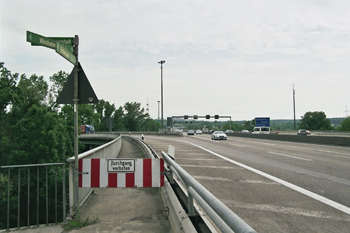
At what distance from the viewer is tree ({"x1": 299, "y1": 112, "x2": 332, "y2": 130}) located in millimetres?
124812

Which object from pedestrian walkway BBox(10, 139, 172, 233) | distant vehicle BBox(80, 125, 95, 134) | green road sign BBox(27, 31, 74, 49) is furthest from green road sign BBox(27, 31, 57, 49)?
distant vehicle BBox(80, 125, 95, 134)

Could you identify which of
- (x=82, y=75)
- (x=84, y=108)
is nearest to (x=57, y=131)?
(x=84, y=108)

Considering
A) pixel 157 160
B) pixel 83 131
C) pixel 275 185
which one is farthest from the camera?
pixel 83 131

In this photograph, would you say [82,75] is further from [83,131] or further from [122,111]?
[122,111]

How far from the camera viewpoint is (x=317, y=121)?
126 meters

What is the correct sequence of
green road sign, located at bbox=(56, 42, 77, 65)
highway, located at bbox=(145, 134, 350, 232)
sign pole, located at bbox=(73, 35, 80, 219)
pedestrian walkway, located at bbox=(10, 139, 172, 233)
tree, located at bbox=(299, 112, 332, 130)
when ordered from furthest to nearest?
tree, located at bbox=(299, 112, 332, 130)
sign pole, located at bbox=(73, 35, 80, 219)
highway, located at bbox=(145, 134, 350, 232)
green road sign, located at bbox=(56, 42, 77, 65)
pedestrian walkway, located at bbox=(10, 139, 172, 233)

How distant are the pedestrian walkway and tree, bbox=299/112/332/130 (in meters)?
132

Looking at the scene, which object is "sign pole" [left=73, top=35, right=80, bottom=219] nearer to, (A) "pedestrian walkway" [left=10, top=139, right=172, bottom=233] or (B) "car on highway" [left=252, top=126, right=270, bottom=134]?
(A) "pedestrian walkway" [left=10, top=139, right=172, bottom=233]

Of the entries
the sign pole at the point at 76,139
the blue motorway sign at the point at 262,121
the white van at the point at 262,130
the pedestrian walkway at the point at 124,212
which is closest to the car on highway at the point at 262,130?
the white van at the point at 262,130

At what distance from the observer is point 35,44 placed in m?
4.83

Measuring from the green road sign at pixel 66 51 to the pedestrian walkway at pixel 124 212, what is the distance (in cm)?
281

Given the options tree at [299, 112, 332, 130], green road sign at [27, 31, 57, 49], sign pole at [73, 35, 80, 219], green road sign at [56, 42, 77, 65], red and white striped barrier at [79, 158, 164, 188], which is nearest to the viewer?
green road sign at [27, 31, 57, 49]

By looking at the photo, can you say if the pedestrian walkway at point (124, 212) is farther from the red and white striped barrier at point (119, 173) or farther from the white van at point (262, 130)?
the white van at point (262, 130)

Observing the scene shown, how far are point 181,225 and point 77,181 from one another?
2464mm
